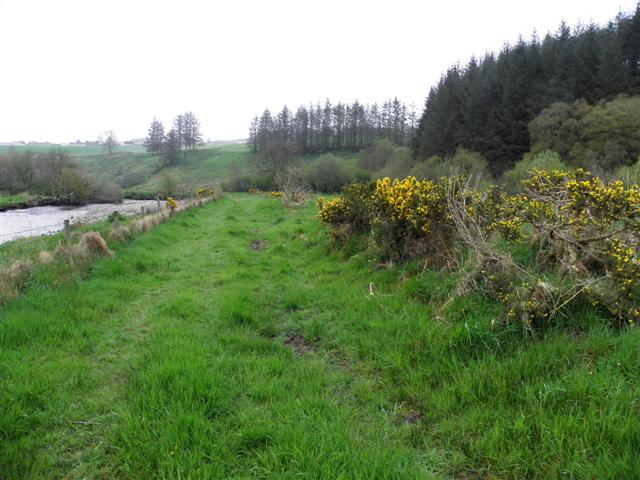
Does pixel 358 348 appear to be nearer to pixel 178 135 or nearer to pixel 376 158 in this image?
pixel 376 158

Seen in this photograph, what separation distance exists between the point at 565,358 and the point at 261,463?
2.97 meters

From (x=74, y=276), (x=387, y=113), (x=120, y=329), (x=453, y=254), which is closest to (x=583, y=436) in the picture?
(x=453, y=254)

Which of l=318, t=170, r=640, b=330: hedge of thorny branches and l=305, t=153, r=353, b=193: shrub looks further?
l=305, t=153, r=353, b=193: shrub

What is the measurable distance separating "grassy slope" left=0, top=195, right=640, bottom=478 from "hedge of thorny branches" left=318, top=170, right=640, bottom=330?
0.31m

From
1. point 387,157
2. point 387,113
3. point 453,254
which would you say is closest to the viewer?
point 453,254

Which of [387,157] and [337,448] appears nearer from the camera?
[337,448]

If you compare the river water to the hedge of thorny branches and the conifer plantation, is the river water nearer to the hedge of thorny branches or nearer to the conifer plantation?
the conifer plantation

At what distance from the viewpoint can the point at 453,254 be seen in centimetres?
601

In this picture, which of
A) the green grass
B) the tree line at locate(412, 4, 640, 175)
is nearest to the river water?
the tree line at locate(412, 4, 640, 175)

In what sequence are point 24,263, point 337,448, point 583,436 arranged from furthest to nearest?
point 24,263 < point 337,448 < point 583,436

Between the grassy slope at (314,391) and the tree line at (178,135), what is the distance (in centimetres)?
9630

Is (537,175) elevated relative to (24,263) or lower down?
elevated

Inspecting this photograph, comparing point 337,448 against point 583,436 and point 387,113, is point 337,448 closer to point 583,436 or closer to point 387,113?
point 583,436

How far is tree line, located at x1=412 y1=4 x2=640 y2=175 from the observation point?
1401 inches
